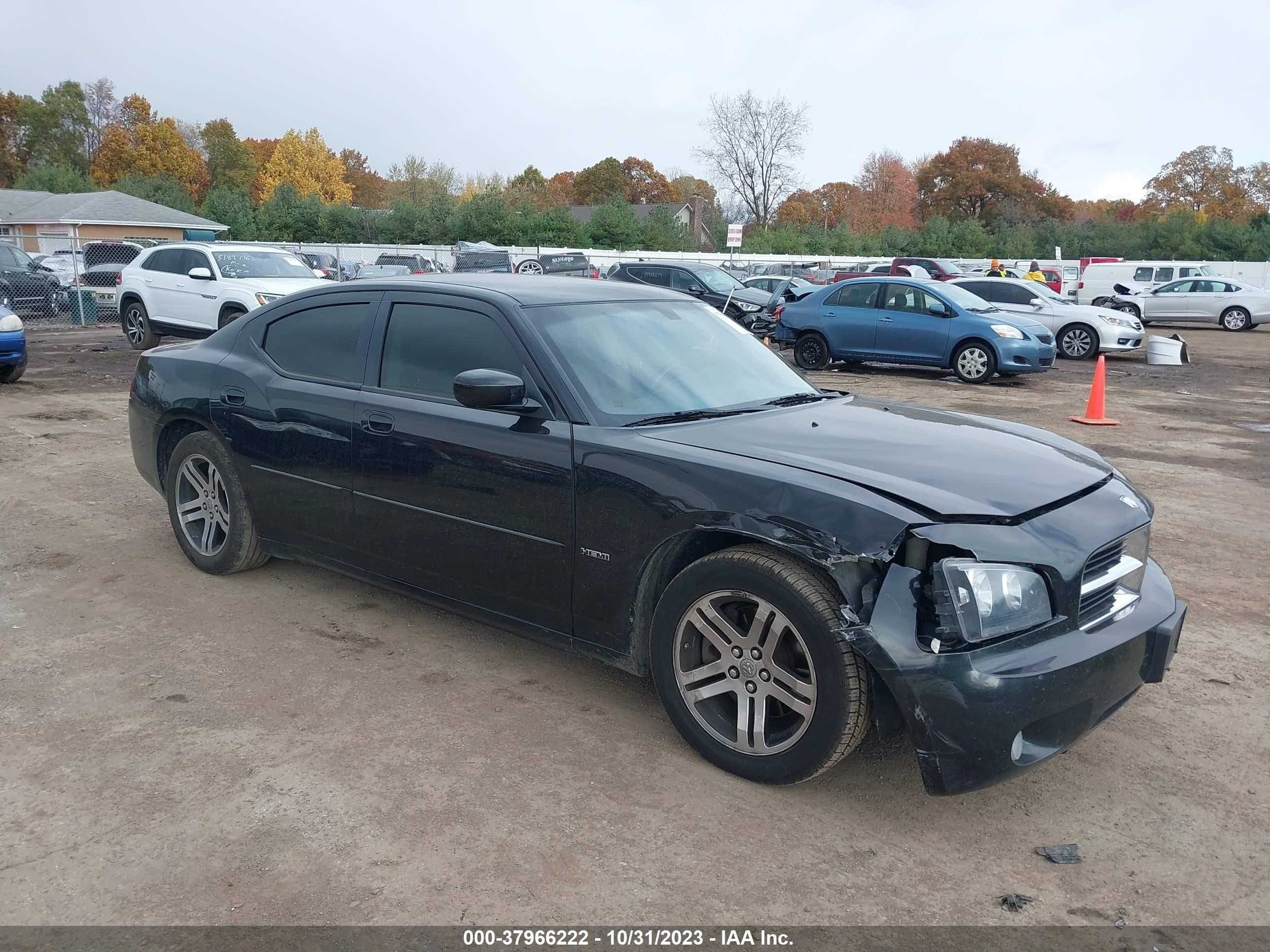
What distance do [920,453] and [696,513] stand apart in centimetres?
87

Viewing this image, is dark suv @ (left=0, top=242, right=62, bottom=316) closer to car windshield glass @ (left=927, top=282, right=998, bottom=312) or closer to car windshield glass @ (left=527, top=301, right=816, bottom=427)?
car windshield glass @ (left=927, top=282, right=998, bottom=312)

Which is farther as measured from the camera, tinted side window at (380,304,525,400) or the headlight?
tinted side window at (380,304,525,400)

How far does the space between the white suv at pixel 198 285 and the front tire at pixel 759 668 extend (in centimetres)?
1337

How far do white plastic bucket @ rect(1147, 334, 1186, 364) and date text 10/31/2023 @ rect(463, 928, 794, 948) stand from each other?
19710 mm

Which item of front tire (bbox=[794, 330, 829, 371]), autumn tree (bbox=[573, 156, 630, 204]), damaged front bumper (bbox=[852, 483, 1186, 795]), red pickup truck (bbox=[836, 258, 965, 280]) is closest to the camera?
damaged front bumper (bbox=[852, 483, 1186, 795])

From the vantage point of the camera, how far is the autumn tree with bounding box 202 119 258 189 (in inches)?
3393

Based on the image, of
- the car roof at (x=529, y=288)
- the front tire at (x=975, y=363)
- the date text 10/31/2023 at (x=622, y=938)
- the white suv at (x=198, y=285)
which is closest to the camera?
the date text 10/31/2023 at (x=622, y=938)

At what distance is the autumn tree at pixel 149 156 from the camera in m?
78.0

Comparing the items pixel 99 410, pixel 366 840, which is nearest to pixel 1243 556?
pixel 366 840

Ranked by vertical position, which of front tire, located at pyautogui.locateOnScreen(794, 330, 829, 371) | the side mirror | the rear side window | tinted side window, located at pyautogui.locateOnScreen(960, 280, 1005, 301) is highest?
tinted side window, located at pyautogui.locateOnScreen(960, 280, 1005, 301)

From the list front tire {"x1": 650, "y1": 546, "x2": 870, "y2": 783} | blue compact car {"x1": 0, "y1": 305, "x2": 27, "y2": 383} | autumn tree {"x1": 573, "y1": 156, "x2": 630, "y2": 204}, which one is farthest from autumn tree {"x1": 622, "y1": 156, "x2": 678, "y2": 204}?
front tire {"x1": 650, "y1": 546, "x2": 870, "y2": 783}

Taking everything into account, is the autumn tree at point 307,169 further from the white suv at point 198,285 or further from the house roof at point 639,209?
the white suv at point 198,285

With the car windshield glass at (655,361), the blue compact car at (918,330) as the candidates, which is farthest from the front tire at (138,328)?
the car windshield glass at (655,361)

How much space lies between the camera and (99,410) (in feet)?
37.1
